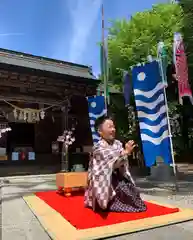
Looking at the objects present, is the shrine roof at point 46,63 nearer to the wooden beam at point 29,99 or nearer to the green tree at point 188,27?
the wooden beam at point 29,99

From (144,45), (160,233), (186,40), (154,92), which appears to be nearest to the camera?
(160,233)

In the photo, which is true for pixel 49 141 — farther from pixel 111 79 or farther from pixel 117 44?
pixel 117 44

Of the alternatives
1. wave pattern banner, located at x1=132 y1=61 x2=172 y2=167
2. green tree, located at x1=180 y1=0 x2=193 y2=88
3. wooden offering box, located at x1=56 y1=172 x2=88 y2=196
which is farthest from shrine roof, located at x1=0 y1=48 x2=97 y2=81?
wooden offering box, located at x1=56 y1=172 x2=88 y2=196

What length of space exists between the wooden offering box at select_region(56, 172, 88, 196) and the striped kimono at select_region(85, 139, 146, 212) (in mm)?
2010

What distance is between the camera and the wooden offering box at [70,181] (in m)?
6.51

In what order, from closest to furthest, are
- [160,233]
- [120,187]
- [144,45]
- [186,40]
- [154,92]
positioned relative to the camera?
[160,233], [120,187], [154,92], [186,40], [144,45]

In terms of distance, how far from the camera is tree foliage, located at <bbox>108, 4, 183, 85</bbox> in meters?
13.7

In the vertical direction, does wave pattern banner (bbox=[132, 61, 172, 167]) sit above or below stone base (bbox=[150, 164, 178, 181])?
above

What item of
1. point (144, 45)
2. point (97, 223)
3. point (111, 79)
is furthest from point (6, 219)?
point (111, 79)

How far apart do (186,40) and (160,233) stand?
9542mm

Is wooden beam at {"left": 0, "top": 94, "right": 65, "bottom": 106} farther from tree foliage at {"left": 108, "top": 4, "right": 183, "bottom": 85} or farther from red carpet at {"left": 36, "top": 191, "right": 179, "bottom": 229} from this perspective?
red carpet at {"left": 36, "top": 191, "right": 179, "bottom": 229}

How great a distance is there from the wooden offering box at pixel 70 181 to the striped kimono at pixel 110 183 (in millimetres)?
2010

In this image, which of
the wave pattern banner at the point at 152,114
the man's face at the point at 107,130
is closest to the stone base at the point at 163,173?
the wave pattern banner at the point at 152,114

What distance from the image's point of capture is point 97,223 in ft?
12.2
